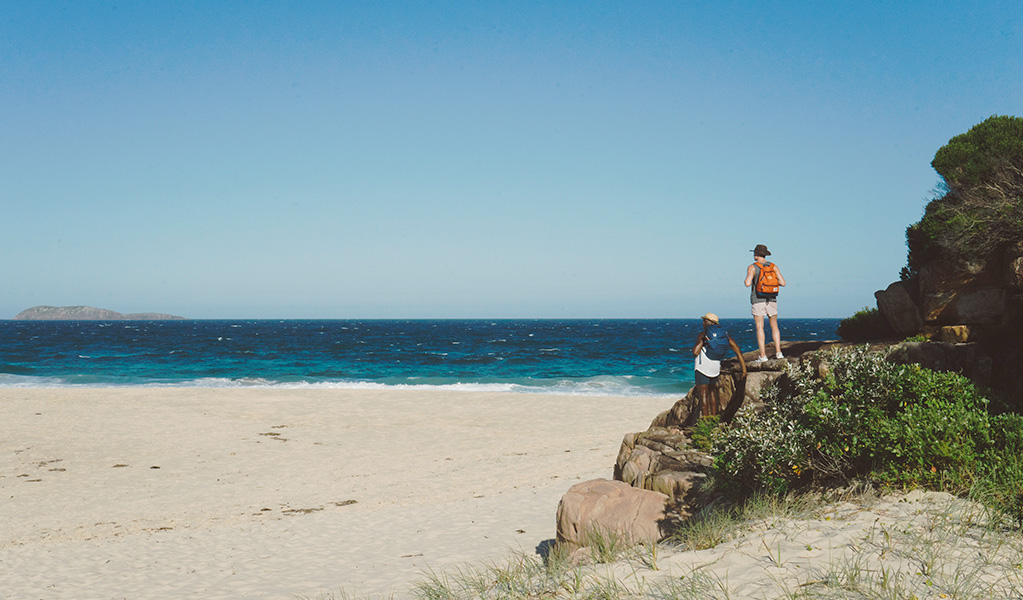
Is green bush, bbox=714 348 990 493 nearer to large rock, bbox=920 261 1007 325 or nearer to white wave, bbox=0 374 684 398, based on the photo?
large rock, bbox=920 261 1007 325

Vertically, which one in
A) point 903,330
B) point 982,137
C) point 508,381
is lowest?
point 508,381

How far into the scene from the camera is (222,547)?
904cm

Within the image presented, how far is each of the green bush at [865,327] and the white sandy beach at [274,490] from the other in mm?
5893

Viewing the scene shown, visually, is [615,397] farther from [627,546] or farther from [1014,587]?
[1014,587]

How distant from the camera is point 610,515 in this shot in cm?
705

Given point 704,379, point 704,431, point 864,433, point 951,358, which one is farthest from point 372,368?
point 864,433

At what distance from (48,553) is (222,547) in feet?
7.85

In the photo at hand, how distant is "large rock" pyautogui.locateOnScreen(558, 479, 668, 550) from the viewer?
22.5 ft

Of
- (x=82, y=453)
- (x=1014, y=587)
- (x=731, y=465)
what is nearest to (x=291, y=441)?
(x=82, y=453)

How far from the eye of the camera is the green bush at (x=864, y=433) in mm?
5719

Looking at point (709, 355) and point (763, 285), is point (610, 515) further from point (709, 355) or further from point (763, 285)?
point (763, 285)

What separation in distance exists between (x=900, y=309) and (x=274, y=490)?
12407 millimetres

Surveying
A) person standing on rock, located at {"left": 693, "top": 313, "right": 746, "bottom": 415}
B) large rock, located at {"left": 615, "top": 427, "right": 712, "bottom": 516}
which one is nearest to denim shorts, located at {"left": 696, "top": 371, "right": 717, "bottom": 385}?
person standing on rock, located at {"left": 693, "top": 313, "right": 746, "bottom": 415}

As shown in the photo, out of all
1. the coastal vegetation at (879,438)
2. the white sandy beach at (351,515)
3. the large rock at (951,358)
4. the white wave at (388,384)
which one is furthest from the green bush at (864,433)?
the white wave at (388,384)
